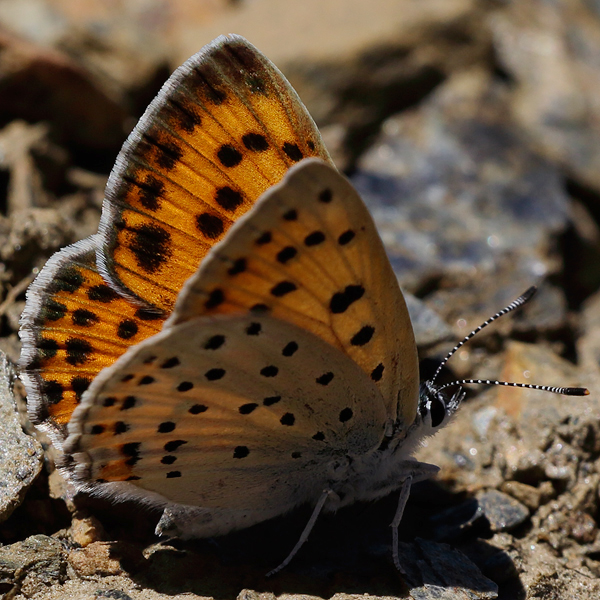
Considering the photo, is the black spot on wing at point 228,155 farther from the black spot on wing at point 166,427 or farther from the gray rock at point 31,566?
the gray rock at point 31,566

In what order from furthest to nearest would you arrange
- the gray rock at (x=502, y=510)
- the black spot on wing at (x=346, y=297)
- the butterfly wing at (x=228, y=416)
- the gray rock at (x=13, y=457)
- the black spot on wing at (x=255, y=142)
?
the gray rock at (x=502, y=510), the black spot on wing at (x=255, y=142), the gray rock at (x=13, y=457), the black spot on wing at (x=346, y=297), the butterfly wing at (x=228, y=416)

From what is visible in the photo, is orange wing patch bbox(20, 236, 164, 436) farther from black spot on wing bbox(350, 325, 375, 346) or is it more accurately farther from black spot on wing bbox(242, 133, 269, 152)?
black spot on wing bbox(350, 325, 375, 346)

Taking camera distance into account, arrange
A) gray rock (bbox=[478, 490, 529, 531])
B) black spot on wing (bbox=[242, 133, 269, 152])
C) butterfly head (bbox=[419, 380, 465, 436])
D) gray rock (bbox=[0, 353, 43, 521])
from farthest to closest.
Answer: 1. gray rock (bbox=[478, 490, 529, 531])
2. butterfly head (bbox=[419, 380, 465, 436])
3. black spot on wing (bbox=[242, 133, 269, 152])
4. gray rock (bbox=[0, 353, 43, 521])

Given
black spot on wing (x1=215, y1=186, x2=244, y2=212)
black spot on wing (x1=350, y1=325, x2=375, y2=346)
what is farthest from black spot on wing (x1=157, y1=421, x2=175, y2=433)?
black spot on wing (x1=215, y1=186, x2=244, y2=212)

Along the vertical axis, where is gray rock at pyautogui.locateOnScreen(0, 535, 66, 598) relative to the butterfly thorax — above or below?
below

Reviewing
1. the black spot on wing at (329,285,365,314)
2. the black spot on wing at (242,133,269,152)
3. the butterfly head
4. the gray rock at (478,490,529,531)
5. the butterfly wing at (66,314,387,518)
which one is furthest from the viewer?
the gray rock at (478,490,529,531)

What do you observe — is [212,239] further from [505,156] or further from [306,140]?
[505,156]

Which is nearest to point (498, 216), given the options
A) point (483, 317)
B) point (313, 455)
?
point (483, 317)

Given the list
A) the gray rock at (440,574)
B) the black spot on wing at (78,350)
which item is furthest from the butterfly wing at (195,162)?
the gray rock at (440,574)
